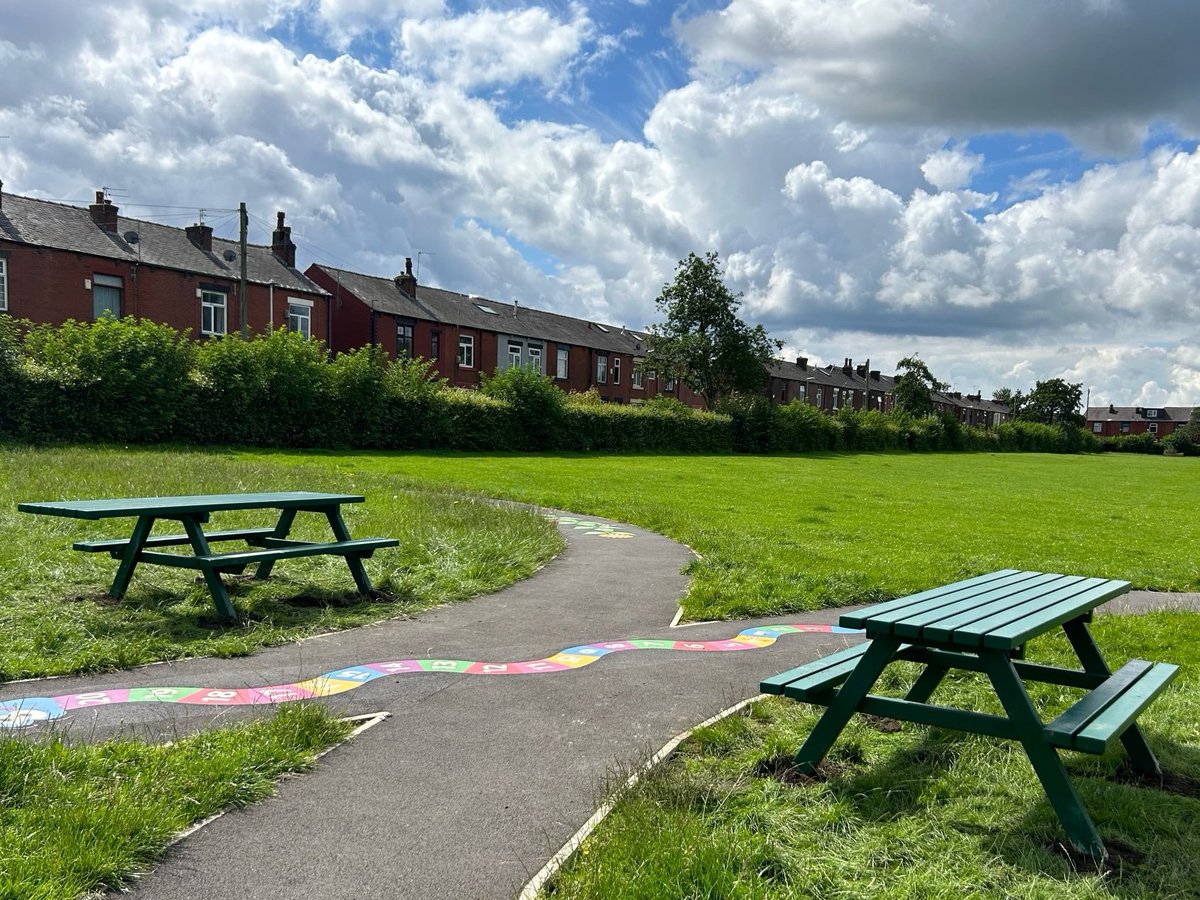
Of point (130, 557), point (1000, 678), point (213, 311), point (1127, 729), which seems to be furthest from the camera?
point (213, 311)

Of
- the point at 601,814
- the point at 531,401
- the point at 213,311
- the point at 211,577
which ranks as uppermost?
the point at 213,311

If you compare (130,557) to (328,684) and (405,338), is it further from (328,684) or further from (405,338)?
(405,338)

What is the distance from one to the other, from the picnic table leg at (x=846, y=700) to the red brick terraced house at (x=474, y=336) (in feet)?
121

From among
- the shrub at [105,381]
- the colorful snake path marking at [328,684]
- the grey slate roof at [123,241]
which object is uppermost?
the grey slate roof at [123,241]

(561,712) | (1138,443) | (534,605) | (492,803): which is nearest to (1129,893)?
(492,803)

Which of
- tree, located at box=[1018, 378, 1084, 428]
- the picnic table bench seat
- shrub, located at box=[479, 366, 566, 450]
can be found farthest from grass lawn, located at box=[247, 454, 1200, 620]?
tree, located at box=[1018, 378, 1084, 428]

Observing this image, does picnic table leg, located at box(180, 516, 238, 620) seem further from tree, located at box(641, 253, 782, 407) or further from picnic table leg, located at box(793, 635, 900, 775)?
tree, located at box(641, 253, 782, 407)

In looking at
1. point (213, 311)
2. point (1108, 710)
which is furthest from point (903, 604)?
point (213, 311)

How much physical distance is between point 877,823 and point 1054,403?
5615 inches

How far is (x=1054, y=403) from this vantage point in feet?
429

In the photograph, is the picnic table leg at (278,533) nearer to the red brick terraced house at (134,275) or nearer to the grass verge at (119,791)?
the grass verge at (119,791)

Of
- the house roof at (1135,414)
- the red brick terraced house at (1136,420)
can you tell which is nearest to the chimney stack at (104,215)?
the red brick terraced house at (1136,420)

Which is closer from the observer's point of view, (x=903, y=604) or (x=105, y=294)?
(x=903, y=604)

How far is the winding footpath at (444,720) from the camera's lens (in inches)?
132
